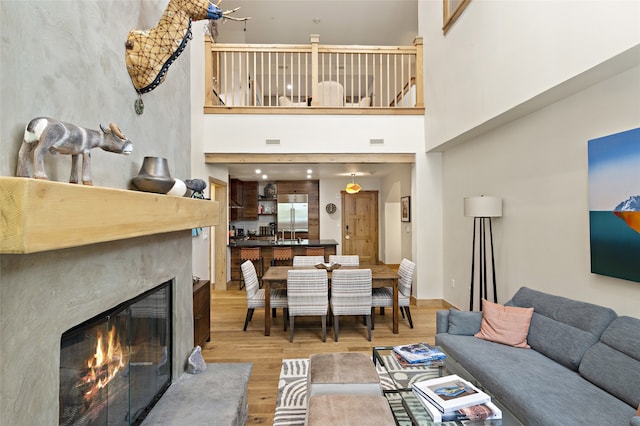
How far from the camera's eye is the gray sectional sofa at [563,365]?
1.81m

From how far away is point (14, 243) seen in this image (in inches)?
30.1

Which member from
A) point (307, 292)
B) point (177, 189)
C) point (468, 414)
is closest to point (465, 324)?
point (468, 414)

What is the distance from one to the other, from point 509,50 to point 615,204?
1643mm

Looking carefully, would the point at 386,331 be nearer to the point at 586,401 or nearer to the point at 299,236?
the point at 586,401

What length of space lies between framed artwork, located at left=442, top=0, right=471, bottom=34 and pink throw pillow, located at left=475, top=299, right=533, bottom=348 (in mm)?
3323

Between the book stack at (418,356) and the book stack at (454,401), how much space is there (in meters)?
0.36

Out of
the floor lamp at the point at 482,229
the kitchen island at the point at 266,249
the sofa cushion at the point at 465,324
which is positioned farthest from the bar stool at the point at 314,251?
the sofa cushion at the point at 465,324

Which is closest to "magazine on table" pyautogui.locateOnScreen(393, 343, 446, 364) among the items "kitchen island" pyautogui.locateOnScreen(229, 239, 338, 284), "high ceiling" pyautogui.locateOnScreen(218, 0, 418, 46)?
"kitchen island" pyautogui.locateOnScreen(229, 239, 338, 284)

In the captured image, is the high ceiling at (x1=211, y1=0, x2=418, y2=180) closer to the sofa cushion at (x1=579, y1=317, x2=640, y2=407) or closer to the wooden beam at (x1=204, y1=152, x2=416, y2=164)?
the wooden beam at (x1=204, y1=152, x2=416, y2=164)

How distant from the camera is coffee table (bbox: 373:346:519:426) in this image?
1.79 meters

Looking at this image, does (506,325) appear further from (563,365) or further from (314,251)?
(314,251)

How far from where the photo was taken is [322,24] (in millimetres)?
7176

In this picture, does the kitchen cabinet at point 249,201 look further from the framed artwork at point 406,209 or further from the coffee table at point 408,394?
the coffee table at point 408,394

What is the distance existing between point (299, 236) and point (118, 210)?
27.5 ft
